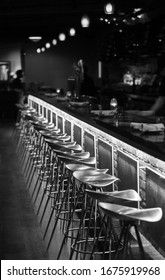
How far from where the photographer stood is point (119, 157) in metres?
6.31

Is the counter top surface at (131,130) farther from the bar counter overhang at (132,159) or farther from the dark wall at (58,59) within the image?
the dark wall at (58,59)

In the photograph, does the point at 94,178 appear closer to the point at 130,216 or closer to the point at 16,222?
the point at 130,216

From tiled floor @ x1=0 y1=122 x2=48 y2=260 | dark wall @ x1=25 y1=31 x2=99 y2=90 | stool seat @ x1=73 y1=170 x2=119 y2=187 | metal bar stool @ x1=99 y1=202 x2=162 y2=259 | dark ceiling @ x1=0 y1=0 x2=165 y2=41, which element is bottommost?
tiled floor @ x1=0 y1=122 x2=48 y2=260

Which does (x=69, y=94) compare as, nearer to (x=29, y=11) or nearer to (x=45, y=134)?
(x=45, y=134)

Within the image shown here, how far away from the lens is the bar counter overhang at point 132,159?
15.7ft

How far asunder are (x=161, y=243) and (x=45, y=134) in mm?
2921

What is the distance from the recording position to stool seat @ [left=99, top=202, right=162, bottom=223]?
3566 millimetres

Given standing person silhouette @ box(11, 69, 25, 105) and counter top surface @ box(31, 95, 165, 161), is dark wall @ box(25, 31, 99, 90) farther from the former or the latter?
counter top surface @ box(31, 95, 165, 161)

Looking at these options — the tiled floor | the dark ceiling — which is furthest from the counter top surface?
the dark ceiling

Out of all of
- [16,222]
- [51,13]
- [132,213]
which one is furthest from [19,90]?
[132,213]

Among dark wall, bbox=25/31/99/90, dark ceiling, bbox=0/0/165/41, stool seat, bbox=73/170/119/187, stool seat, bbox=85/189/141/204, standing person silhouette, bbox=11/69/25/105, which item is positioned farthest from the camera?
dark wall, bbox=25/31/99/90
